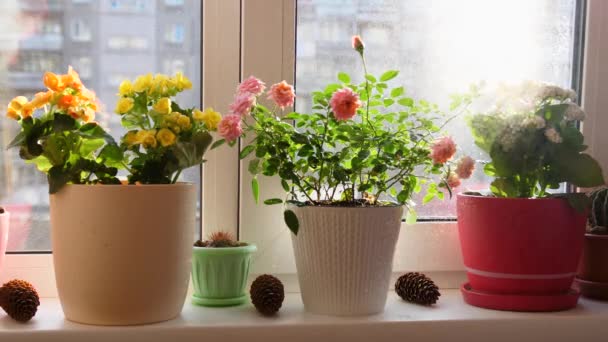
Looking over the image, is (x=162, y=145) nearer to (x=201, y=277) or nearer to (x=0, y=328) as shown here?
(x=201, y=277)

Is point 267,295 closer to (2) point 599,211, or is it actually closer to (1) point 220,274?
(1) point 220,274

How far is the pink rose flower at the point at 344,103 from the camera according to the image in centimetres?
112

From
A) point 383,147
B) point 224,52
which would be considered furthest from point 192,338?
point 224,52

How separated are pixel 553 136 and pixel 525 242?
19 centimetres

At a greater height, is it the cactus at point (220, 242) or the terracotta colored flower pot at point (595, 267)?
the cactus at point (220, 242)

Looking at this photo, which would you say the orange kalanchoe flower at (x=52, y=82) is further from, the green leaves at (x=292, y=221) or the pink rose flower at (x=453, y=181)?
the pink rose flower at (x=453, y=181)

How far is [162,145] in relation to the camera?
1.09 meters

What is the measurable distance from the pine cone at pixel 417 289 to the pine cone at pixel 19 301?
0.66m

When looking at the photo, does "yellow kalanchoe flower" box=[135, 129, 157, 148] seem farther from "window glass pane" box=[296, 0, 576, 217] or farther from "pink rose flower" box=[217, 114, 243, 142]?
"window glass pane" box=[296, 0, 576, 217]

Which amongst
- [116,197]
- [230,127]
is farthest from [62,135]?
[230,127]

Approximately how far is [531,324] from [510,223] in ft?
0.58

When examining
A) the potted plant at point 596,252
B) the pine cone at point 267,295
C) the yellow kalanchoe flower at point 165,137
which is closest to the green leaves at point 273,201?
the pine cone at point 267,295

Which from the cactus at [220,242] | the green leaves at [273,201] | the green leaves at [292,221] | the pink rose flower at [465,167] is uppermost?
the pink rose flower at [465,167]

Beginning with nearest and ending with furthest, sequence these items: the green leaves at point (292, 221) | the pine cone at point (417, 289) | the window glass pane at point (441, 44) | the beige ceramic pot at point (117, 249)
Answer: the beige ceramic pot at point (117, 249)
the green leaves at point (292, 221)
the pine cone at point (417, 289)
the window glass pane at point (441, 44)
